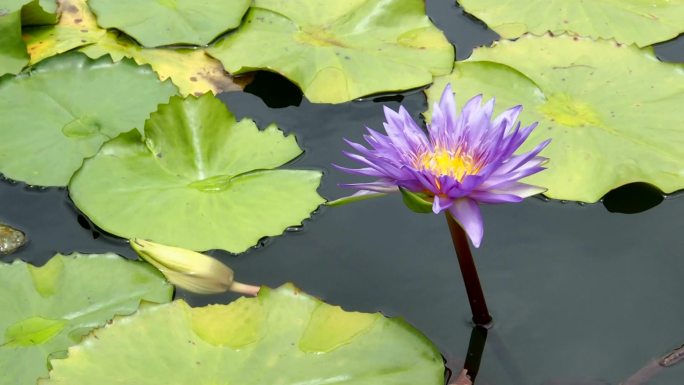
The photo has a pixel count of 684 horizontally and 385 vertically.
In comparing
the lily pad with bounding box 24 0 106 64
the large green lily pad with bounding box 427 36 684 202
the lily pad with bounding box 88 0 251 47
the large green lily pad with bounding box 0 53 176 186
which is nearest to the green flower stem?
the large green lily pad with bounding box 427 36 684 202

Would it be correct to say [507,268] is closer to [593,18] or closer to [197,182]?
[197,182]

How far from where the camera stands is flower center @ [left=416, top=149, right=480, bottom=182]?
6.12 ft

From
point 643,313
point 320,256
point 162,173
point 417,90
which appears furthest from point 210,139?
point 643,313

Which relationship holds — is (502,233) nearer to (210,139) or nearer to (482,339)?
(482,339)

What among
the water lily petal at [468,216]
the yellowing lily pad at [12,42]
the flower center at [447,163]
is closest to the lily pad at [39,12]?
the yellowing lily pad at [12,42]

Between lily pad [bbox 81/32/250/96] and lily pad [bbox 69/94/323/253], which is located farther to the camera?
lily pad [bbox 81/32/250/96]

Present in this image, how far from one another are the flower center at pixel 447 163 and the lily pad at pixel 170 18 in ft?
4.10

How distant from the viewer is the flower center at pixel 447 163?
1.86 metres

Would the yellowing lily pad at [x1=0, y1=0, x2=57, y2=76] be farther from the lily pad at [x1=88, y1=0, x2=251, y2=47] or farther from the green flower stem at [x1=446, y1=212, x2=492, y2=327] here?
the green flower stem at [x1=446, y1=212, x2=492, y2=327]

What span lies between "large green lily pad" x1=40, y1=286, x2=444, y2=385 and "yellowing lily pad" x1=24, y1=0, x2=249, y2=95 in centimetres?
102

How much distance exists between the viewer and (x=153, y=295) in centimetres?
208

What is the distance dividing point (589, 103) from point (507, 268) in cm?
64

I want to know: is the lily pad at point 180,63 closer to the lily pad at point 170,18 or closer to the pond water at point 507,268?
the lily pad at point 170,18

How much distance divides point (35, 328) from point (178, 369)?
399mm
